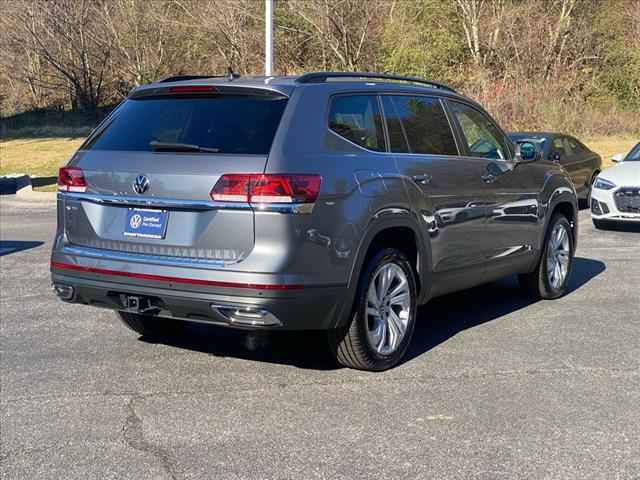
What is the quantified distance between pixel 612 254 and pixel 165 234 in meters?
7.25

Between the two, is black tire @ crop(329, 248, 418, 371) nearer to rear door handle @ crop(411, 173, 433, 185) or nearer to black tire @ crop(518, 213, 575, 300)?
rear door handle @ crop(411, 173, 433, 185)

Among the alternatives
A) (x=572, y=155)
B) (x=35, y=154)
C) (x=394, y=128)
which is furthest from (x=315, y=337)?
(x=35, y=154)

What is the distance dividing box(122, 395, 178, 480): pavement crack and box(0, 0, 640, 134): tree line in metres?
25.3

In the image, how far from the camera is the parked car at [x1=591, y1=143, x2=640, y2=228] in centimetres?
1234

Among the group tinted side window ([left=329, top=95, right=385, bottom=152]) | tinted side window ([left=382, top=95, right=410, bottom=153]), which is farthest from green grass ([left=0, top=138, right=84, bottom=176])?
tinted side window ([left=329, top=95, right=385, bottom=152])

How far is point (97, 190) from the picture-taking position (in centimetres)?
518

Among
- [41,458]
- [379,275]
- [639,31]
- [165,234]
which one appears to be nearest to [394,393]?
[379,275]

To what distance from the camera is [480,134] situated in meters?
6.89

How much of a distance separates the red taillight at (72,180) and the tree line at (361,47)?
80.4 feet

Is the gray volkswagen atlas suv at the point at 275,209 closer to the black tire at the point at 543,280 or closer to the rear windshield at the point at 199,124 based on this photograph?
the rear windshield at the point at 199,124

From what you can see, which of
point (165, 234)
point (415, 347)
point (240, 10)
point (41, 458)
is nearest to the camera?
point (41, 458)

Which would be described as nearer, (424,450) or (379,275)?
(424,450)

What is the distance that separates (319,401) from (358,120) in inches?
70.9

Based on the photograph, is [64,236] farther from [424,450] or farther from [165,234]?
[424,450]
